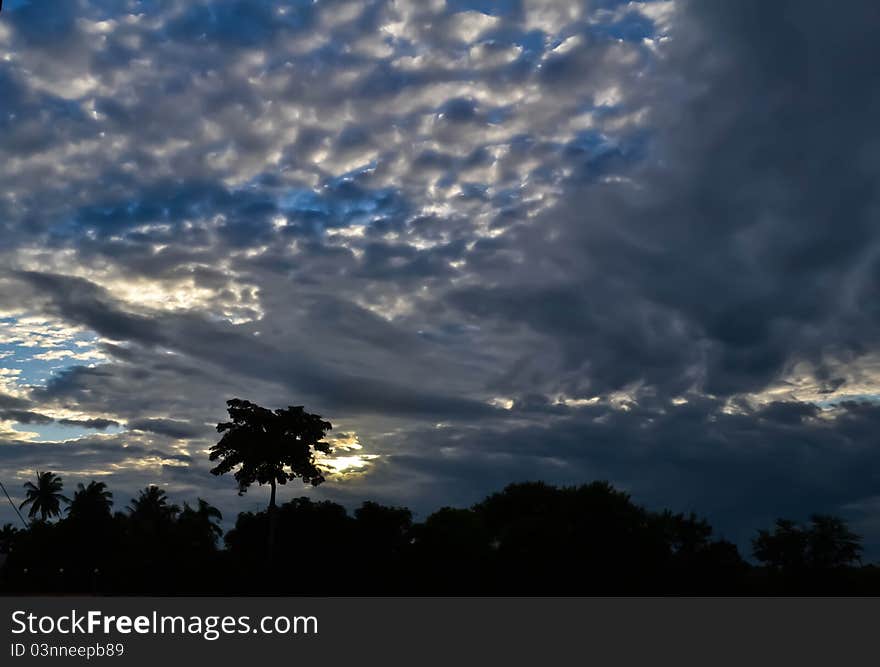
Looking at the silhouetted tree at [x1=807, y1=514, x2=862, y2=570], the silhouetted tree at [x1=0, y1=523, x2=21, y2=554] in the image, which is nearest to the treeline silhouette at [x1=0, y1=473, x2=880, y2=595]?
the silhouetted tree at [x1=807, y1=514, x2=862, y2=570]

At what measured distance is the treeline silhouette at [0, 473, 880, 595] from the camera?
5416cm

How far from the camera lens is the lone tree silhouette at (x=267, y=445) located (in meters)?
69.2

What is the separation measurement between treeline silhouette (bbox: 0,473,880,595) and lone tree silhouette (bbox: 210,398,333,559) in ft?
10.5

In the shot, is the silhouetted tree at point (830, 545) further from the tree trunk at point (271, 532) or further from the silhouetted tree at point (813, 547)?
the tree trunk at point (271, 532)

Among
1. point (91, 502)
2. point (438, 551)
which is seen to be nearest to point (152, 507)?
point (91, 502)

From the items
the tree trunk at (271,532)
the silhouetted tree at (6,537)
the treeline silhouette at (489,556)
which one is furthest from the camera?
the silhouetted tree at (6,537)

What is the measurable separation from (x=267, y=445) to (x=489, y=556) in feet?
73.1

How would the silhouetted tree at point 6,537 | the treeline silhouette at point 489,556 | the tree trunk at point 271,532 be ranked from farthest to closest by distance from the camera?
the silhouetted tree at point 6,537
the tree trunk at point 271,532
the treeline silhouette at point 489,556

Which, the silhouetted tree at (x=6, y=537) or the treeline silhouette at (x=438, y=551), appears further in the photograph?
the silhouetted tree at (x=6, y=537)

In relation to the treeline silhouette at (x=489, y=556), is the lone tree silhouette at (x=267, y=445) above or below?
above

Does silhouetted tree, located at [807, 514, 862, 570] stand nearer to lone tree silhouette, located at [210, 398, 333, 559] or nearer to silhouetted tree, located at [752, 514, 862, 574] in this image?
silhouetted tree, located at [752, 514, 862, 574]

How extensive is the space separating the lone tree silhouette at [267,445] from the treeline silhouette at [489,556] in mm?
3212

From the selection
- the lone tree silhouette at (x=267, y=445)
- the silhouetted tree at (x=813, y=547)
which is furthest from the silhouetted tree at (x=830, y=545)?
the lone tree silhouette at (x=267, y=445)
